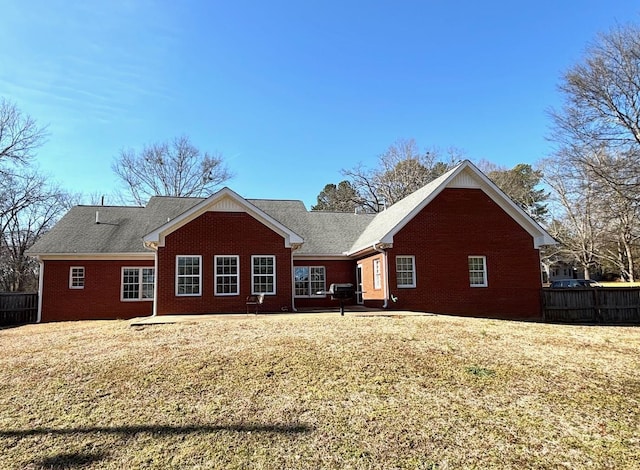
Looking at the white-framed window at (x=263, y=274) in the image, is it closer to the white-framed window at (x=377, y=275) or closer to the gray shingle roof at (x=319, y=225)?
the gray shingle roof at (x=319, y=225)

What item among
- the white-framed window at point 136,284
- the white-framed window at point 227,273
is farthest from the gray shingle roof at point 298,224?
the white-framed window at point 227,273

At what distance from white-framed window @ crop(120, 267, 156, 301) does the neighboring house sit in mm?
43

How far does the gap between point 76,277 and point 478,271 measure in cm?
1774

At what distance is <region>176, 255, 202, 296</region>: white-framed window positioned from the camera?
17281 millimetres

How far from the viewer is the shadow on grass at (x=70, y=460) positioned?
465 centimetres

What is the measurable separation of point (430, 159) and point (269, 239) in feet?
90.7

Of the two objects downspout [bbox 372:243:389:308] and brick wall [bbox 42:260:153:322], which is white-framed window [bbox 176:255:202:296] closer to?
brick wall [bbox 42:260:153:322]

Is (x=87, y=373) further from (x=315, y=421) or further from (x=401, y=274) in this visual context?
(x=401, y=274)

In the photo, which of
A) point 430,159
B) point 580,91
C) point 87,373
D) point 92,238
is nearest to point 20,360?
point 87,373

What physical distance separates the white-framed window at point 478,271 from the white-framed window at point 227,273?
31.7 ft

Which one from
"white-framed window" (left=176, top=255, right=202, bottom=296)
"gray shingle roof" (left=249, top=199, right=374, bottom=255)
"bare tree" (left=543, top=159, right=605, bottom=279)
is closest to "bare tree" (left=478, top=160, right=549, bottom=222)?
"bare tree" (left=543, top=159, right=605, bottom=279)

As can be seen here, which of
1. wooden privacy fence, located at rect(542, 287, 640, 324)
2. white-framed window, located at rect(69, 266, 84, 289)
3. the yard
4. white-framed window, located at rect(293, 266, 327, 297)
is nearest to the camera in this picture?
the yard

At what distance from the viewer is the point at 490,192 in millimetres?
18766

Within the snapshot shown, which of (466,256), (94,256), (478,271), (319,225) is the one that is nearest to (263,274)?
(319,225)
